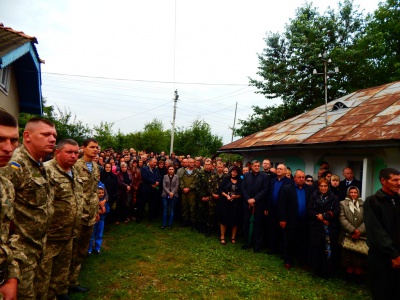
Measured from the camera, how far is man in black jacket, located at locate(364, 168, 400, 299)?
3715 mm

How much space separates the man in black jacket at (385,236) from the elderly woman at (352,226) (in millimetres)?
1545

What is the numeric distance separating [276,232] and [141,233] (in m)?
3.77

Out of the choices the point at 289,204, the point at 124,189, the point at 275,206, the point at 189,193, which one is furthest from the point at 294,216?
the point at 124,189

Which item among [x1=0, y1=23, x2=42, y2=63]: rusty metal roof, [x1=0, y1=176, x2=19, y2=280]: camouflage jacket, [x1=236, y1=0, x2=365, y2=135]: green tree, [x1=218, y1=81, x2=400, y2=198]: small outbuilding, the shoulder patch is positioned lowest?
[x1=0, y1=176, x2=19, y2=280]: camouflage jacket

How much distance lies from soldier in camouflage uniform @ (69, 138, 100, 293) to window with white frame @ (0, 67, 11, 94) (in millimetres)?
5428

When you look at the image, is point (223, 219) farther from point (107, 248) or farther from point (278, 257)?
Result: point (107, 248)

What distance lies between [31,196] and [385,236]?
13.6ft

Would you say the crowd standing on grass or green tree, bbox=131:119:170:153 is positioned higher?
green tree, bbox=131:119:170:153

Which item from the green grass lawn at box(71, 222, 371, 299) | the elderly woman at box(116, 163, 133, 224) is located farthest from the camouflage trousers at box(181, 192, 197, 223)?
the elderly woman at box(116, 163, 133, 224)

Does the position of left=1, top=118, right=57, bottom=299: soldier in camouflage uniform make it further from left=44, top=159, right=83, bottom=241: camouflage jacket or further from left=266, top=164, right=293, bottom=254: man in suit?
left=266, top=164, right=293, bottom=254: man in suit

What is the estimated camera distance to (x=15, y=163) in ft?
8.68

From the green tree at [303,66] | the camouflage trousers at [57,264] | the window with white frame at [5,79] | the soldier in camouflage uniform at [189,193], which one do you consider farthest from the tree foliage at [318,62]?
the camouflage trousers at [57,264]

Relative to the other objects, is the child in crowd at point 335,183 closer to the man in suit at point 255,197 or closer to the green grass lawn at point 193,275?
the man in suit at point 255,197

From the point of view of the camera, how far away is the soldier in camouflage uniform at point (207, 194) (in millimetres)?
8383
